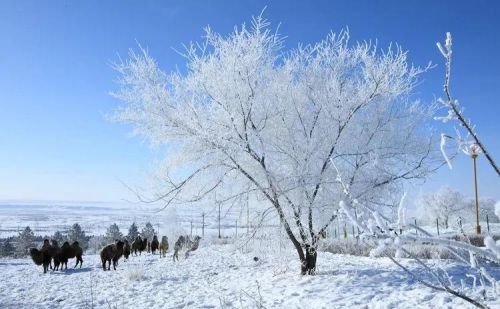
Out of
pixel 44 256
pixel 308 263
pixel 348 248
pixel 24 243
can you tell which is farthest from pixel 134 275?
pixel 24 243

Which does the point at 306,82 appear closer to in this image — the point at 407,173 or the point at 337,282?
the point at 407,173

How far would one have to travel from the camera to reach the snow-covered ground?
334 inches

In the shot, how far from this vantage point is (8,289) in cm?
1312

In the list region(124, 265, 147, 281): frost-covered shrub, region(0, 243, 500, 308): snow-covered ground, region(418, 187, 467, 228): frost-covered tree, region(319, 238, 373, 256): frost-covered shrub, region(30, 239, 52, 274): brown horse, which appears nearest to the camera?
region(0, 243, 500, 308): snow-covered ground

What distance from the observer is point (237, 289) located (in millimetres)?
10633

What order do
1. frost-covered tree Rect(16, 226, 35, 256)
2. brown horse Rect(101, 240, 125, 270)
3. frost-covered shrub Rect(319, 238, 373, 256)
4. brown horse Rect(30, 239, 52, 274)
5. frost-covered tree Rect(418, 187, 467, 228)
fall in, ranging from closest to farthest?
brown horse Rect(101, 240, 125, 270) → brown horse Rect(30, 239, 52, 274) → frost-covered shrub Rect(319, 238, 373, 256) → frost-covered tree Rect(16, 226, 35, 256) → frost-covered tree Rect(418, 187, 467, 228)

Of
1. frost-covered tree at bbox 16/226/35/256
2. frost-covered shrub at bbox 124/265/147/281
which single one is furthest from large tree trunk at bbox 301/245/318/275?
frost-covered tree at bbox 16/226/35/256

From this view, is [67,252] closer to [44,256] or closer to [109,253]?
[44,256]

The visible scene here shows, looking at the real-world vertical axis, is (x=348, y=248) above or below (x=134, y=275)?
above

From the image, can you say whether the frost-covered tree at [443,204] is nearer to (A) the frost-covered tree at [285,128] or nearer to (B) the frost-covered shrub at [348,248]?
(B) the frost-covered shrub at [348,248]

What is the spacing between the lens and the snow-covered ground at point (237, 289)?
27.8 feet

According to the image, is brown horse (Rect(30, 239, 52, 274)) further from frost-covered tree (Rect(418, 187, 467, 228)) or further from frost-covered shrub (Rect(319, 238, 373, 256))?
frost-covered tree (Rect(418, 187, 467, 228))

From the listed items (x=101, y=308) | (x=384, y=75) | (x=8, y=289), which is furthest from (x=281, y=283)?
(x=8, y=289)

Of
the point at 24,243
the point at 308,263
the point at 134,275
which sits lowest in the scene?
the point at 24,243
